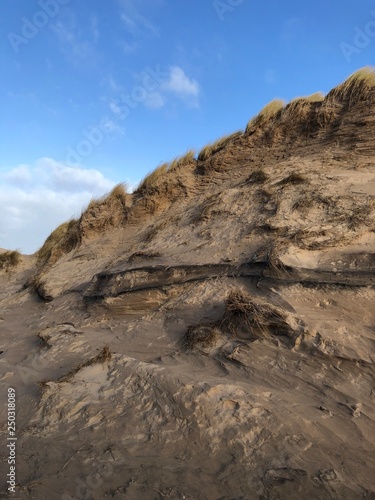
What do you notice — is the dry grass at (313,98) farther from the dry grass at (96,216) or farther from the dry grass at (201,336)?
the dry grass at (201,336)

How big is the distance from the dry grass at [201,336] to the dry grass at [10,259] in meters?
10.0

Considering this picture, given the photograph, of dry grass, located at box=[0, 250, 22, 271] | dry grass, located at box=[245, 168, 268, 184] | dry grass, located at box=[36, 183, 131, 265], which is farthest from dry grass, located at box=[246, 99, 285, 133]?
dry grass, located at box=[0, 250, 22, 271]

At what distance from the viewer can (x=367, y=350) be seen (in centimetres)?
396

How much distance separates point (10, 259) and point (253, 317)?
11089 millimetres

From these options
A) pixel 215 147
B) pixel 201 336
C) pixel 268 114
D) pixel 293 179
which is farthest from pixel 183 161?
pixel 201 336

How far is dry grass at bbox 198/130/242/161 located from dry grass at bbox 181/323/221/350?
6512 millimetres

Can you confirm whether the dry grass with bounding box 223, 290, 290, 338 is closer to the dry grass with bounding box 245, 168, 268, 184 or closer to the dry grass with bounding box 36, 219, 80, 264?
the dry grass with bounding box 245, 168, 268, 184

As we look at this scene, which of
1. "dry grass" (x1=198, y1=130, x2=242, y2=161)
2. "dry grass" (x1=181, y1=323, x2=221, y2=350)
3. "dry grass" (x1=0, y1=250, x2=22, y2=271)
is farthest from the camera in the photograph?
"dry grass" (x1=0, y1=250, x2=22, y2=271)

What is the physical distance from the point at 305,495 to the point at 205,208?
584cm

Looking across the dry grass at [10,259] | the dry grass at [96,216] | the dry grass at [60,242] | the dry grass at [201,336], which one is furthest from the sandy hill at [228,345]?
the dry grass at [10,259]

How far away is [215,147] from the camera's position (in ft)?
34.6

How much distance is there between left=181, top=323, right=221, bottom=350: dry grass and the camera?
4672 mm

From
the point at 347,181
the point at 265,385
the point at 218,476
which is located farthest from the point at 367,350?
the point at 347,181

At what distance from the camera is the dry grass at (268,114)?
984 centimetres
